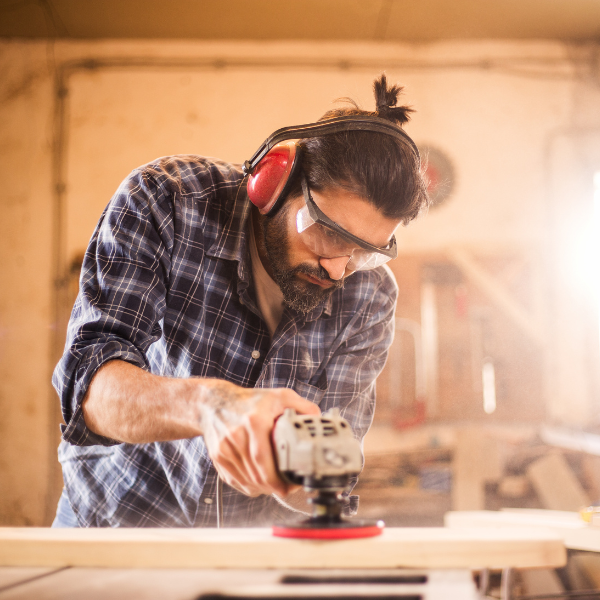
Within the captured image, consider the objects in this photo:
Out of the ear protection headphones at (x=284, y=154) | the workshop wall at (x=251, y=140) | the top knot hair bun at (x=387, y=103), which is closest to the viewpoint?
the ear protection headphones at (x=284, y=154)

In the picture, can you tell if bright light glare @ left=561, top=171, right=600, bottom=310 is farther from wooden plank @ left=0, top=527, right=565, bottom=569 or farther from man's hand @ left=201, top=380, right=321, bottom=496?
man's hand @ left=201, top=380, right=321, bottom=496

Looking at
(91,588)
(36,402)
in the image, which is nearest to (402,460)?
(36,402)

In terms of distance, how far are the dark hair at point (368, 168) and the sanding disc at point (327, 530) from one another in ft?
2.76

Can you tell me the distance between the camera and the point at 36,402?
167 inches

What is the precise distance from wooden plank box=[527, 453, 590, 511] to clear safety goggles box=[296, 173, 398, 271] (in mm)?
2996

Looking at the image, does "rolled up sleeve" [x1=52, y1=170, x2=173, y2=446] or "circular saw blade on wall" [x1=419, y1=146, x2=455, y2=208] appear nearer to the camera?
"rolled up sleeve" [x1=52, y1=170, x2=173, y2=446]

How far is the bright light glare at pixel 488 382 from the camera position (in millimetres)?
4164

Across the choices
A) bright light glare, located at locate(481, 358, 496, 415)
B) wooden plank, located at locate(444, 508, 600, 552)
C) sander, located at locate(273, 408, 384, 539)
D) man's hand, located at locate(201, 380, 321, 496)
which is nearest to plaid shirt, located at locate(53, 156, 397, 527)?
man's hand, located at locate(201, 380, 321, 496)

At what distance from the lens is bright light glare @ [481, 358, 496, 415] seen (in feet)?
13.7

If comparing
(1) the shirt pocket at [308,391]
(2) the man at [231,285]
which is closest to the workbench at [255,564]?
(2) the man at [231,285]

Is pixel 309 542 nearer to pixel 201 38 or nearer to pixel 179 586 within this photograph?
pixel 179 586

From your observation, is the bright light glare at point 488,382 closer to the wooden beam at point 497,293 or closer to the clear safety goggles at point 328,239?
the wooden beam at point 497,293

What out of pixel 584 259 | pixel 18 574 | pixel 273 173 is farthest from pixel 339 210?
pixel 584 259

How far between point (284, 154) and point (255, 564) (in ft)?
3.31
